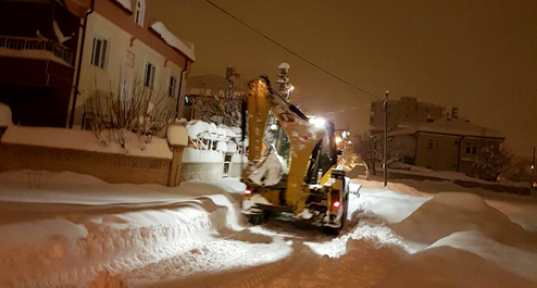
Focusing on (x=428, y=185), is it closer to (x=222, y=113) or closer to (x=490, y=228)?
(x=222, y=113)

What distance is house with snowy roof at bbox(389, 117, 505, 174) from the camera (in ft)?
160

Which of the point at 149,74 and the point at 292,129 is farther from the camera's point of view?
the point at 149,74

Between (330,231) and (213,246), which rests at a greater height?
(330,231)

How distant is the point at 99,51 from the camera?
56.7 feet

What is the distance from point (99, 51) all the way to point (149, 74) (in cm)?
427

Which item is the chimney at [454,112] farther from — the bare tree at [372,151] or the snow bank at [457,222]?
the snow bank at [457,222]

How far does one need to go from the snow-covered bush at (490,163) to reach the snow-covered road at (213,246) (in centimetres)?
3904

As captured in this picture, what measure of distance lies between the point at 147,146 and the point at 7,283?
8.81 metres

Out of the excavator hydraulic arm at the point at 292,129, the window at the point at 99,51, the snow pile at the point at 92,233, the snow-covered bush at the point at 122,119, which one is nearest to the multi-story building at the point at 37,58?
the window at the point at 99,51

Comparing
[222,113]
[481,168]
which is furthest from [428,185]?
[222,113]

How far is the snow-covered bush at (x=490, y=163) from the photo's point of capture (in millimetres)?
45781

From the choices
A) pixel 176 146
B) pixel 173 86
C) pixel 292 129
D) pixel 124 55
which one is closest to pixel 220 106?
pixel 173 86

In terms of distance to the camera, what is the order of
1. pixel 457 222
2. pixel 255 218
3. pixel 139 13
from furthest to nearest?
pixel 139 13, pixel 457 222, pixel 255 218

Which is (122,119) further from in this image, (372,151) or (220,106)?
(372,151)
